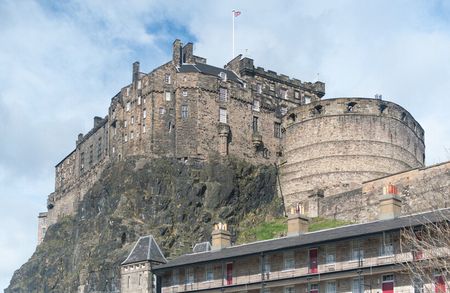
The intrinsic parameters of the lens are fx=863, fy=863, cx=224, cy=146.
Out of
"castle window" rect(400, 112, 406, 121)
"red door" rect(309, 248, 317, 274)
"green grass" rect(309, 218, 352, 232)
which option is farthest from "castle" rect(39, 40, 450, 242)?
"red door" rect(309, 248, 317, 274)

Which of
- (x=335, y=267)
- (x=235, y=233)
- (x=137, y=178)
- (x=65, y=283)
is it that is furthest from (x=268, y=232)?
(x=335, y=267)

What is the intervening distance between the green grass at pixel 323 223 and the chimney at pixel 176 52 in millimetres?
23992

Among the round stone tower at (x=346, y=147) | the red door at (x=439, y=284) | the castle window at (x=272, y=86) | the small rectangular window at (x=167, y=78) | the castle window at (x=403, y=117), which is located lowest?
the red door at (x=439, y=284)

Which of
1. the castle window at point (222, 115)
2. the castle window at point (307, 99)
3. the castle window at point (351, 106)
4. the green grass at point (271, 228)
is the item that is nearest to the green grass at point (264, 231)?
the green grass at point (271, 228)

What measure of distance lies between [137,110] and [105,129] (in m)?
11.3

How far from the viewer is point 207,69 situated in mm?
97812

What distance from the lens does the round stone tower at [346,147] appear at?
8988 centimetres

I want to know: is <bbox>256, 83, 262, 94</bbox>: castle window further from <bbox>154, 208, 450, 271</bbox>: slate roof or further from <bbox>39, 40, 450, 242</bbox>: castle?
<bbox>154, 208, 450, 271</bbox>: slate roof

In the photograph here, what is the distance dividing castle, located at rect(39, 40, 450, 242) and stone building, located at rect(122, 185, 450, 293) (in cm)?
2984

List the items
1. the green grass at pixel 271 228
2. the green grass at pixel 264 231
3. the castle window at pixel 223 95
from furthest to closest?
1. the castle window at pixel 223 95
2. the green grass at pixel 264 231
3. the green grass at pixel 271 228

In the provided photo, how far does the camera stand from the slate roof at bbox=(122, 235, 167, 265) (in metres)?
66.2

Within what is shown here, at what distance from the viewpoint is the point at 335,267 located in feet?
164

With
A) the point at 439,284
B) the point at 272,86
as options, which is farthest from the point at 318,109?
the point at 439,284

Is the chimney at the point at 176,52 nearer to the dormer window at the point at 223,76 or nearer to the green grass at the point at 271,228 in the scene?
the dormer window at the point at 223,76
